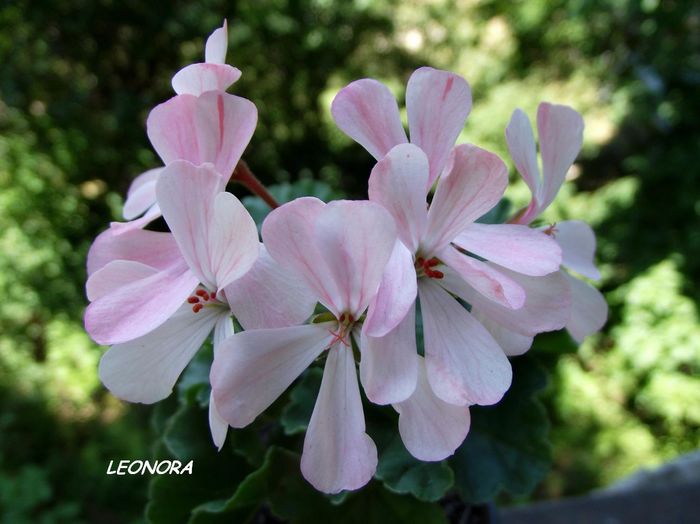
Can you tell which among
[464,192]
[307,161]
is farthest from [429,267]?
[307,161]

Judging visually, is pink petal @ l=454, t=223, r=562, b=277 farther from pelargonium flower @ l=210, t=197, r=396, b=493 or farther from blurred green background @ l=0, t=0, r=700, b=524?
blurred green background @ l=0, t=0, r=700, b=524

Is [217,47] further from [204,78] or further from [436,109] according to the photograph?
[436,109]

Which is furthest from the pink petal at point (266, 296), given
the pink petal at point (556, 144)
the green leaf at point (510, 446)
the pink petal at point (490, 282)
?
the green leaf at point (510, 446)

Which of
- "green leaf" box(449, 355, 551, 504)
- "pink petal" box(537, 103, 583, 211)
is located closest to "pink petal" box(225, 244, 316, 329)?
"pink petal" box(537, 103, 583, 211)

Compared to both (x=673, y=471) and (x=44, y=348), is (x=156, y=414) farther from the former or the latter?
(x=44, y=348)

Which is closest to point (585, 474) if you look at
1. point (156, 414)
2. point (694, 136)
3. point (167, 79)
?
point (694, 136)

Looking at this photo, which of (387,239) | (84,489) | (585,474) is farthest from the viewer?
(585,474)

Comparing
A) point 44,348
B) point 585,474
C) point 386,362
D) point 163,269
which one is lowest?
point 386,362
